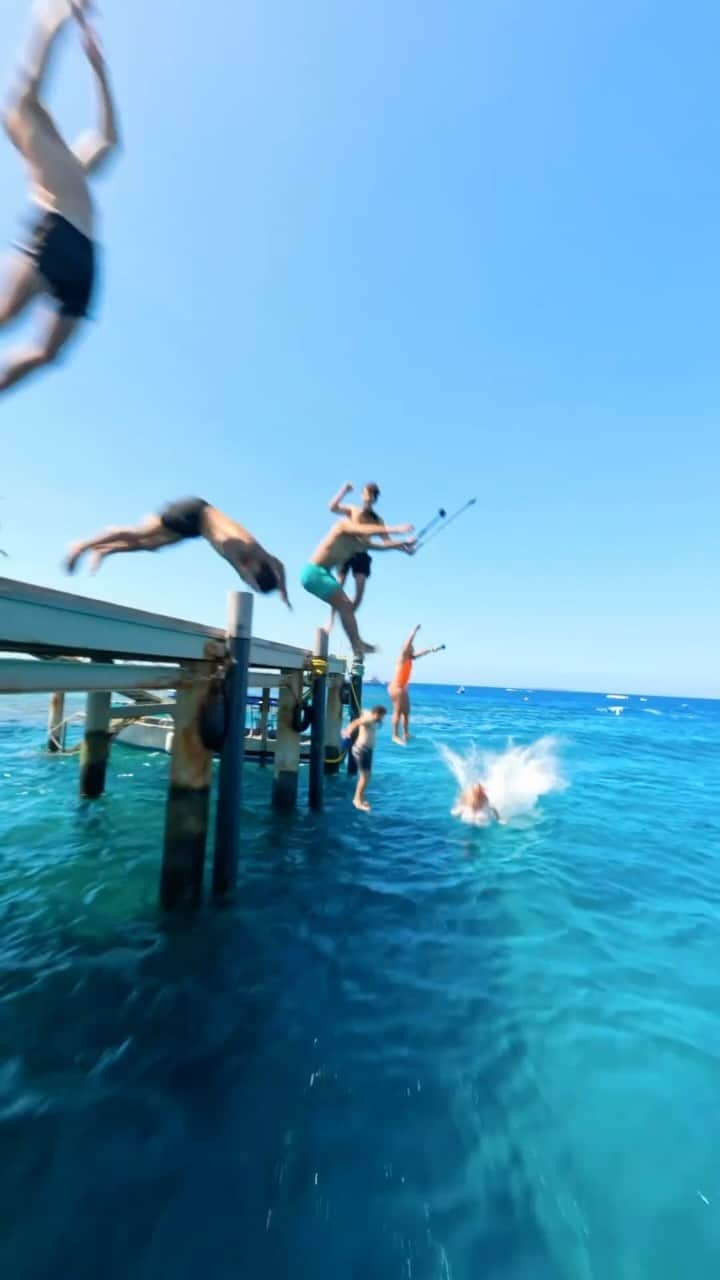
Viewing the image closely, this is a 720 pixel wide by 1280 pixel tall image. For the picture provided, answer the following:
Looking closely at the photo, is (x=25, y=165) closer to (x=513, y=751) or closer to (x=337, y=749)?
(x=337, y=749)

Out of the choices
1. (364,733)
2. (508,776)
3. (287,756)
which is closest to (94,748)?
(287,756)

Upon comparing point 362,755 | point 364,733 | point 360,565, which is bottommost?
point 362,755

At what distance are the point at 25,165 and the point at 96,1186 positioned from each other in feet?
19.8

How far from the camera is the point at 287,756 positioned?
10859 millimetres

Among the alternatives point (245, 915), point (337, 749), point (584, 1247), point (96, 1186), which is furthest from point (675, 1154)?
point (337, 749)

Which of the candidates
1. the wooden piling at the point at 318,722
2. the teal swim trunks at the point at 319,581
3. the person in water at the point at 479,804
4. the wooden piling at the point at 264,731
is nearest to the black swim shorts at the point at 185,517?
the teal swim trunks at the point at 319,581

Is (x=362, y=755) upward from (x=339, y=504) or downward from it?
→ downward

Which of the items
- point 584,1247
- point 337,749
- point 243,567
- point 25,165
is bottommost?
point 584,1247

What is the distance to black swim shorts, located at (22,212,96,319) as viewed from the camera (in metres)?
3.06

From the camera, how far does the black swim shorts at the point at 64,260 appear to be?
3.06 metres

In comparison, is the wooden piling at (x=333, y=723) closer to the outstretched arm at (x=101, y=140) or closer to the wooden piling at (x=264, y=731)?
the wooden piling at (x=264, y=731)

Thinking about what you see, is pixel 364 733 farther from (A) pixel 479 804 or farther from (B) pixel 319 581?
(B) pixel 319 581

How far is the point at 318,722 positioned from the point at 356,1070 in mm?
6653

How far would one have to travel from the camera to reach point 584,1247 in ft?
9.52
